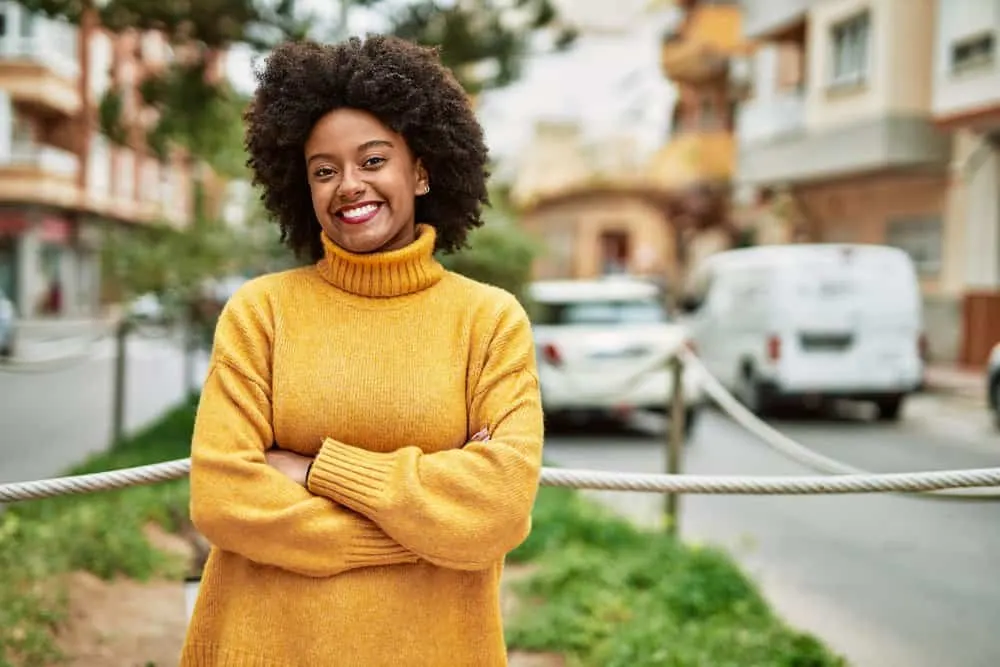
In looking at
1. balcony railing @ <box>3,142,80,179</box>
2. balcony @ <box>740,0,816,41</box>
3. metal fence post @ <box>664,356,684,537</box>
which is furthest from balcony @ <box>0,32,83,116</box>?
metal fence post @ <box>664,356,684,537</box>

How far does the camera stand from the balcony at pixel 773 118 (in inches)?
877

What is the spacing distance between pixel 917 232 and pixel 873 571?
52.8ft

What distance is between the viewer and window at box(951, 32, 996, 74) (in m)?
16.2

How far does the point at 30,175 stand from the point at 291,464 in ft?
114

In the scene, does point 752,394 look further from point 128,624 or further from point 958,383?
point 128,624

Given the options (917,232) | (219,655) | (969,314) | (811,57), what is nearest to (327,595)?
(219,655)

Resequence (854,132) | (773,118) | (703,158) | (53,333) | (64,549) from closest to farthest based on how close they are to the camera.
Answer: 1. (64,549)
2. (854,132)
3. (773,118)
4. (53,333)
5. (703,158)

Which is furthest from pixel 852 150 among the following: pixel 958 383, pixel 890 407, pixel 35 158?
pixel 35 158

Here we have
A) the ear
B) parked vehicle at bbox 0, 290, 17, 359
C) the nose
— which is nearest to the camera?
the nose

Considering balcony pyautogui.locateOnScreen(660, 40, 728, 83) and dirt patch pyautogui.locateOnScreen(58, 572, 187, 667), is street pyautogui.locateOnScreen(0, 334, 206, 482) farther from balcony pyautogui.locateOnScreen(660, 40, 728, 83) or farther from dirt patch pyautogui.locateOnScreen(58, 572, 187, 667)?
balcony pyautogui.locateOnScreen(660, 40, 728, 83)

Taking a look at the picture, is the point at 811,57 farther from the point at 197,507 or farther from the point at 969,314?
the point at 197,507

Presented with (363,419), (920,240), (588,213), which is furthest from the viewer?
(588,213)

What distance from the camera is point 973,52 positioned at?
16.9 metres

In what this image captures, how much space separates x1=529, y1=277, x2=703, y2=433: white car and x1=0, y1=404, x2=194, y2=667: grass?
4.32m
